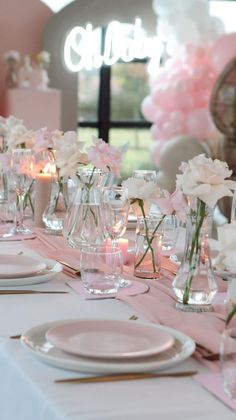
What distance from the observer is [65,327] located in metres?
1.55

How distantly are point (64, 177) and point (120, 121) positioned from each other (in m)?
7.29

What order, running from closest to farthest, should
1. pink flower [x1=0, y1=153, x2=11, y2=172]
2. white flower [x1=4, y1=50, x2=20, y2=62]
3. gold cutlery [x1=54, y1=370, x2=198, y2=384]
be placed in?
gold cutlery [x1=54, y1=370, x2=198, y2=384], pink flower [x1=0, y1=153, x2=11, y2=172], white flower [x1=4, y1=50, x2=20, y2=62]

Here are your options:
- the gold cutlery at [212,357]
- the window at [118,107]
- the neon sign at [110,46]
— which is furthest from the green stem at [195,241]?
the window at [118,107]

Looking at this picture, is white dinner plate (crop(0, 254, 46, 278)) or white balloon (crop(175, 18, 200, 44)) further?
white balloon (crop(175, 18, 200, 44))

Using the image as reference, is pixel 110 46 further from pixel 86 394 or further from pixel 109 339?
pixel 86 394

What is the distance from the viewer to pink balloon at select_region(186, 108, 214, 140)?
831cm

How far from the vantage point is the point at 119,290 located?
2037 millimetres

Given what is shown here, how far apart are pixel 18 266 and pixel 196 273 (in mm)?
550

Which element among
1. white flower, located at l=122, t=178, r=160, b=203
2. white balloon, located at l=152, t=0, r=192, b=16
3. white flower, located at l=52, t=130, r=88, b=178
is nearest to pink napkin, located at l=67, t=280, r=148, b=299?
white flower, located at l=122, t=178, r=160, b=203

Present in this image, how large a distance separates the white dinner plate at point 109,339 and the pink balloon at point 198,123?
6.86 m

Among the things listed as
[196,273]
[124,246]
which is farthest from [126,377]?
[124,246]

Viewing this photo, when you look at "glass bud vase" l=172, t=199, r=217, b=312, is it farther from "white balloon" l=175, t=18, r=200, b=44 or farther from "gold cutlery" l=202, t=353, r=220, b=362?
"white balloon" l=175, t=18, r=200, b=44

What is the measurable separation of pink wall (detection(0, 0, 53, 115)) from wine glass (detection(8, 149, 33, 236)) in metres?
5.77

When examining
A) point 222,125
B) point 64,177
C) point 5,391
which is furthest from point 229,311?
point 222,125
